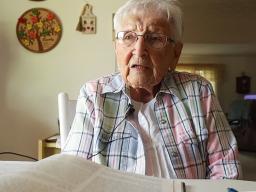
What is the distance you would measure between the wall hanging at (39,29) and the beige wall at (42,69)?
0.04 meters

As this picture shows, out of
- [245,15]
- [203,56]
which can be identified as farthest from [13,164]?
[245,15]

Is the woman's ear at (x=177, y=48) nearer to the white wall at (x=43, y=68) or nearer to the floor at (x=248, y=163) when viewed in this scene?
the white wall at (x=43, y=68)

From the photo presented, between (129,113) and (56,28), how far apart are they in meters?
1.46

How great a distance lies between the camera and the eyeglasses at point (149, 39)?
917 mm

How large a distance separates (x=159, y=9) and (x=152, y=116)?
31cm

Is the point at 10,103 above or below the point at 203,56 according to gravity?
below

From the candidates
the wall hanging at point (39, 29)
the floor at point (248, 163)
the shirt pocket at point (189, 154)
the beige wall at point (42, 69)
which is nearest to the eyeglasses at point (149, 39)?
the shirt pocket at point (189, 154)

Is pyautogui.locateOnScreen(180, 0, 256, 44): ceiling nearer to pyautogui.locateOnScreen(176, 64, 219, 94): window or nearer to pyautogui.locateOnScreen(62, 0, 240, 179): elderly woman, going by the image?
pyautogui.locateOnScreen(176, 64, 219, 94): window

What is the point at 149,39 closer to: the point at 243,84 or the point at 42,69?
the point at 42,69

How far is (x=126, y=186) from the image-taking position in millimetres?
542

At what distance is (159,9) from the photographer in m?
0.92

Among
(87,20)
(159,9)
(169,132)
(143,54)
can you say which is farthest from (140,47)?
(87,20)

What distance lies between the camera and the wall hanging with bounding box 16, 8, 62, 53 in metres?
2.20

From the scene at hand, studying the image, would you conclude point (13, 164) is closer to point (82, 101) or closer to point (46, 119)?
point (82, 101)
